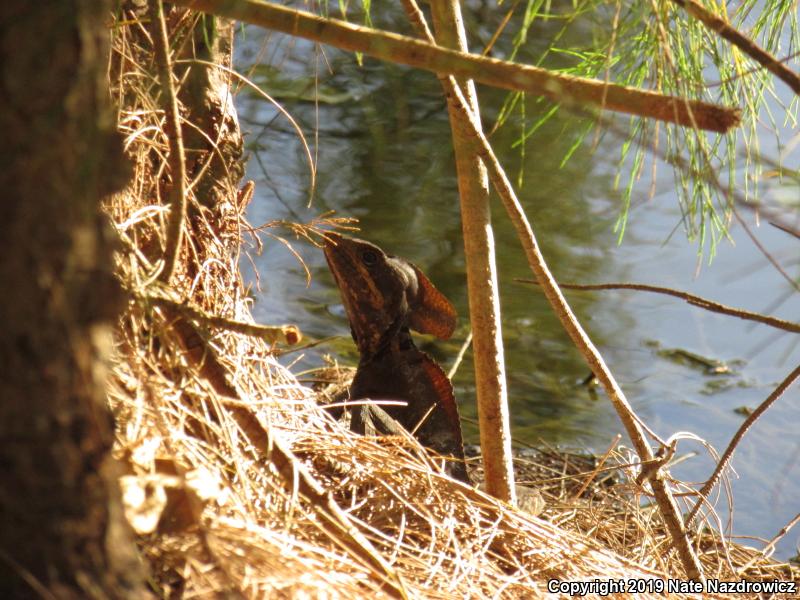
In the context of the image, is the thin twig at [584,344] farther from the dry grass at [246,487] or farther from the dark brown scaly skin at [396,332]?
the dark brown scaly skin at [396,332]

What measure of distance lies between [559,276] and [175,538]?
3.76 metres

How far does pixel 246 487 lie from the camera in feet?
4.11

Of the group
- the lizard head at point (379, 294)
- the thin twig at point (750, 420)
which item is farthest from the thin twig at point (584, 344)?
the lizard head at point (379, 294)

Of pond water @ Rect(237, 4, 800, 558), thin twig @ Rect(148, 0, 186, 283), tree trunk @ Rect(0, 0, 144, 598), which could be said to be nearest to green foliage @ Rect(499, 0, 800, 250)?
thin twig @ Rect(148, 0, 186, 283)

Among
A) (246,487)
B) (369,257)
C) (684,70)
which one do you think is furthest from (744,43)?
(369,257)

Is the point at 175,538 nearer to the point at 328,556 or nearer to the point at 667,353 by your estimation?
the point at 328,556

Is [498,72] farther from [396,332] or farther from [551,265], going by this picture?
[551,265]

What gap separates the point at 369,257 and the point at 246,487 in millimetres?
1431

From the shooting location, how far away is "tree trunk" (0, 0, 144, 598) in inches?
28.1

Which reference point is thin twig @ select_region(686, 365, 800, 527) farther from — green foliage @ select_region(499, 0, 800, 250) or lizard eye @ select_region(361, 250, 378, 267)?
lizard eye @ select_region(361, 250, 378, 267)

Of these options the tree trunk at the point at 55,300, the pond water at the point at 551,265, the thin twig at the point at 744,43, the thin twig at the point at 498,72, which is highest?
the thin twig at the point at 744,43

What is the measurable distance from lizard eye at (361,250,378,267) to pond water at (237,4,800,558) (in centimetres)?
77

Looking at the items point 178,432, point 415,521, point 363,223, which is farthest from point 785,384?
point 363,223

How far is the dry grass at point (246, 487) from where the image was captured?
40.3 inches
